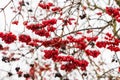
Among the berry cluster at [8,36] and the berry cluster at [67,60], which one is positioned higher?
the berry cluster at [8,36]

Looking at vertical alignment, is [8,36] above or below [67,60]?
above

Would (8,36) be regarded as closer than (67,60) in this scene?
No

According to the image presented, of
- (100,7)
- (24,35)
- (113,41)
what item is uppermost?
(100,7)

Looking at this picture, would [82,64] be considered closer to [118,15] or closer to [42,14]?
[118,15]

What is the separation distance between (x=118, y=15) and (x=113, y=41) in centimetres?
44

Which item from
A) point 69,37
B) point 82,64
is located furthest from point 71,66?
point 69,37

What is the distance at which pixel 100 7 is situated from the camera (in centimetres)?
560

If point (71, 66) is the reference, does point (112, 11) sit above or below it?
above

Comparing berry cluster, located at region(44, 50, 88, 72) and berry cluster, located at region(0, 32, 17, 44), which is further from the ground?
berry cluster, located at region(0, 32, 17, 44)

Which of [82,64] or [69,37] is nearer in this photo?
[82,64]

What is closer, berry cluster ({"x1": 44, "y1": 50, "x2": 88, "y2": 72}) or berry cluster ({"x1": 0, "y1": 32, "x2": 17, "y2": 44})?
berry cluster ({"x1": 44, "y1": 50, "x2": 88, "y2": 72})

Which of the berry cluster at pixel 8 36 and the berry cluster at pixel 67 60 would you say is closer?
the berry cluster at pixel 67 60

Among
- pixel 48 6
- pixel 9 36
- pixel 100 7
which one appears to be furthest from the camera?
pixel 48 6

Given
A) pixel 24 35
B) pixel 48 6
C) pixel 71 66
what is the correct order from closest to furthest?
pixel 71 66
pixel 24 35
pixel 48 6
